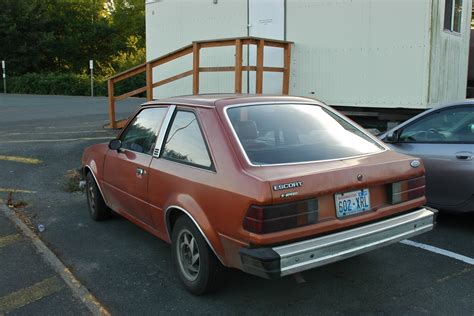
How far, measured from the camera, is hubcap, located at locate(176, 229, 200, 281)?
12.3 ft

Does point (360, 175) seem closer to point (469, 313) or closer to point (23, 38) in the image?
point (469, 313)

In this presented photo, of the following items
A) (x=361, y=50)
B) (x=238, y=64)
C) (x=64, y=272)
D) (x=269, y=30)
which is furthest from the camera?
(x=269, y=30)

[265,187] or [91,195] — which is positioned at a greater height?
[265,187]

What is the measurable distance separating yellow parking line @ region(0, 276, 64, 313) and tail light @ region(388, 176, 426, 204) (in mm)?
2644

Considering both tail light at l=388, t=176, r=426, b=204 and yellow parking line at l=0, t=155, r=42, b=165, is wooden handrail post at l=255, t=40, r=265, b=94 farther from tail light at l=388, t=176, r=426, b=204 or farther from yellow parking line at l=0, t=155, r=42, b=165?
tail light at l=388, t=176, r=426, b=204

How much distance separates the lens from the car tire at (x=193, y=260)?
3592mm

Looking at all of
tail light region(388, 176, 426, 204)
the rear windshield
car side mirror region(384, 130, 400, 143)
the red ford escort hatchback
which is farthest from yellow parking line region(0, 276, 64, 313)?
car side mirror region(384, 130, 400, 143)

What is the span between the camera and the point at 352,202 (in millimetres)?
3512

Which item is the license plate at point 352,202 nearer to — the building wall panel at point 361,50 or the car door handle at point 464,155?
the car door handle at point 464,155

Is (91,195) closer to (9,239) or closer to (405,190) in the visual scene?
(9,239)

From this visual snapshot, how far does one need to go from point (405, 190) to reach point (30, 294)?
9.69 feet

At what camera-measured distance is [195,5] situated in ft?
35.6

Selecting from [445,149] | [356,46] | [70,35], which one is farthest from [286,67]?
[70,35]

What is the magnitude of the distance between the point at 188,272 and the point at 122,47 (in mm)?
39686
